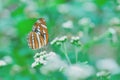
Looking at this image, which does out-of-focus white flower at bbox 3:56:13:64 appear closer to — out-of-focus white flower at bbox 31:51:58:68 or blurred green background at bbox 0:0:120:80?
blurred green background at bbox 0:0:120:80

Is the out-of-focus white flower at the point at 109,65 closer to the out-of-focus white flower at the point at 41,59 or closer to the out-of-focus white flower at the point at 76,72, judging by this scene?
the out-of-focus white flower at the point at 76,72

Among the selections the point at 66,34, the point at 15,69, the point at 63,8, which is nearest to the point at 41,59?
the point at 15,69

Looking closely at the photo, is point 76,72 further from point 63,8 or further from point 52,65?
point 63,8

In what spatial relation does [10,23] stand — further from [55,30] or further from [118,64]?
[118,64]

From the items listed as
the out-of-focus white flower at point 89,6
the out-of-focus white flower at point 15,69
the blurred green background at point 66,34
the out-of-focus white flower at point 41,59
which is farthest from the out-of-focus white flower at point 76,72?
the out-of-focus white flower at point 89,6

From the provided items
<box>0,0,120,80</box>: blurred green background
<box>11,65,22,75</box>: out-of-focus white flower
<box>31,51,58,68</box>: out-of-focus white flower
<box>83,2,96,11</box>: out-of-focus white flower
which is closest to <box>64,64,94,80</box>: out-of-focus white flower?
<box>0,0,120,80</box>: blurred green background
